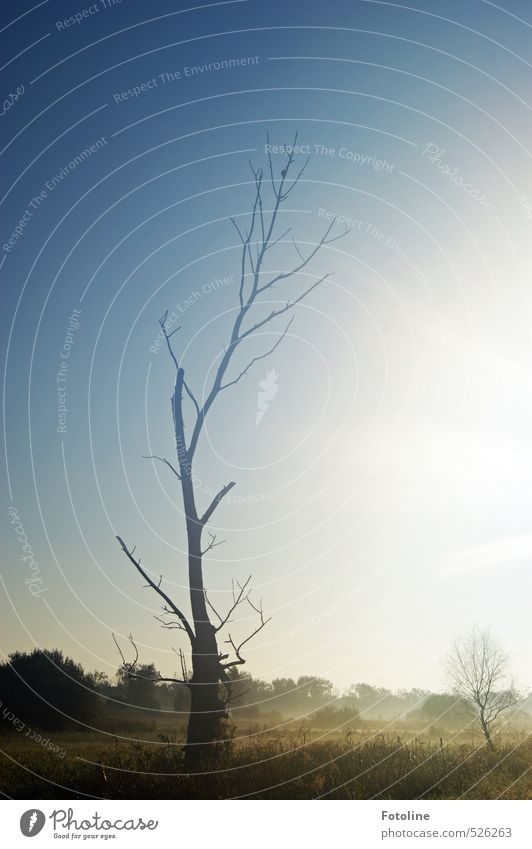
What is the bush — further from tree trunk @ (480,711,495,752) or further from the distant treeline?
tree trunk @ (480,711,495,752)

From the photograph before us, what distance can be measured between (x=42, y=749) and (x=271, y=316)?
1057cm

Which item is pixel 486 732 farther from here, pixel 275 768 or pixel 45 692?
pixel 45 692

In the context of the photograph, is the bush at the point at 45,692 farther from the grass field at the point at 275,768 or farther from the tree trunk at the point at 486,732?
the tree trunk at the point at 486,732

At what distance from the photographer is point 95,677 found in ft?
50.7

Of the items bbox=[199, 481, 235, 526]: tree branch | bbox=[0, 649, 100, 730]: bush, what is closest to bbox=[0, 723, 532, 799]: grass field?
bbox=[0, 649, 100, 730]: bush

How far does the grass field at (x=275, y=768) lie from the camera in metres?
12.2

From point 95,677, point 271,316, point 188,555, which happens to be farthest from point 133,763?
point 271,316

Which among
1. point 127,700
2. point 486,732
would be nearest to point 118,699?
point 127,700

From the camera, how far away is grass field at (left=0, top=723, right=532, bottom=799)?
1220 cm

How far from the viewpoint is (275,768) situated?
12.7 metres

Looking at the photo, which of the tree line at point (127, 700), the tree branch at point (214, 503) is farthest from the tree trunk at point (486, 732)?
the tree branch at point (214, 503)

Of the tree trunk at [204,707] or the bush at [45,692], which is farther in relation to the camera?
the bush at [45,692]
